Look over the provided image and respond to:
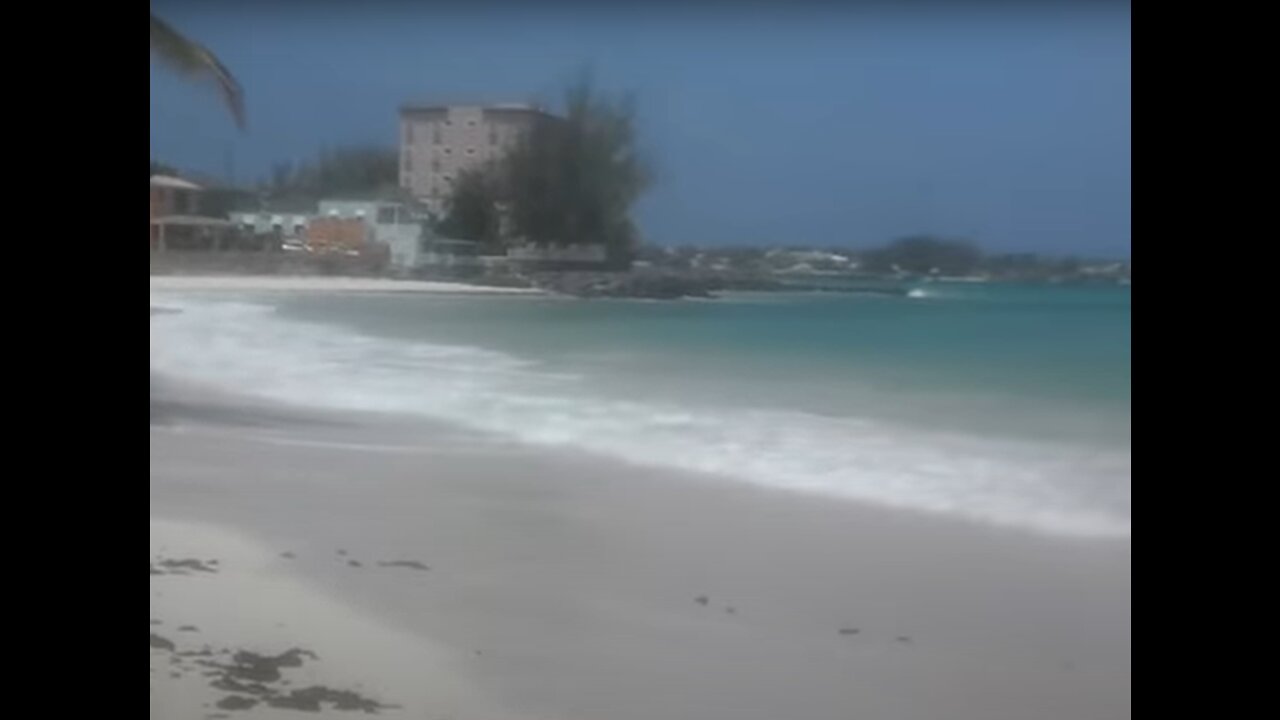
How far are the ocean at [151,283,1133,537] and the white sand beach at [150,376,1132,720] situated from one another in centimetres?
4

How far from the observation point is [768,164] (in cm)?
156

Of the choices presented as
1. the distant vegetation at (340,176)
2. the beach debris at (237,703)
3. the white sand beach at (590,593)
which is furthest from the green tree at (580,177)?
the beach debris at (237,703)

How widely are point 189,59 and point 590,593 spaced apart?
0.86 metres

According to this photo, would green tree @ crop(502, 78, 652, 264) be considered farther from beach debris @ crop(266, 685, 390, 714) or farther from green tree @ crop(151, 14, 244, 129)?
beach debris @ crop(266, 685, 390, 714)

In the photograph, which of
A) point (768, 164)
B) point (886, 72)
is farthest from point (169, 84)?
point (886, 72)

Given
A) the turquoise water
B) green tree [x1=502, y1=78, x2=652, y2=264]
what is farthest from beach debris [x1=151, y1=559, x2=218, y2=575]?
green tree [x1=502, y1=78, x2=652, y2=264]

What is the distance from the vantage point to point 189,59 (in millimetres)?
1582

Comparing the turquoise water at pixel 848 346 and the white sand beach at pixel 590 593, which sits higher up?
the turquoise water at pixel 848 346

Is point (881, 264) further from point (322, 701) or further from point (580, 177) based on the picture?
point (322, 701)

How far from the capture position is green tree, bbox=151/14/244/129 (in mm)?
1580

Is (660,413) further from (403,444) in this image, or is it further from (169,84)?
(169,84)

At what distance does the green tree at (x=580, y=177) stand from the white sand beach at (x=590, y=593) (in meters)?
0.29

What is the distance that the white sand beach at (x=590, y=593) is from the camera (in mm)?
1519

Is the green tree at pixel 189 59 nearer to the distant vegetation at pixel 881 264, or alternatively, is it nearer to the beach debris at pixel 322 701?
the distant vegetation at pixel 881 264
